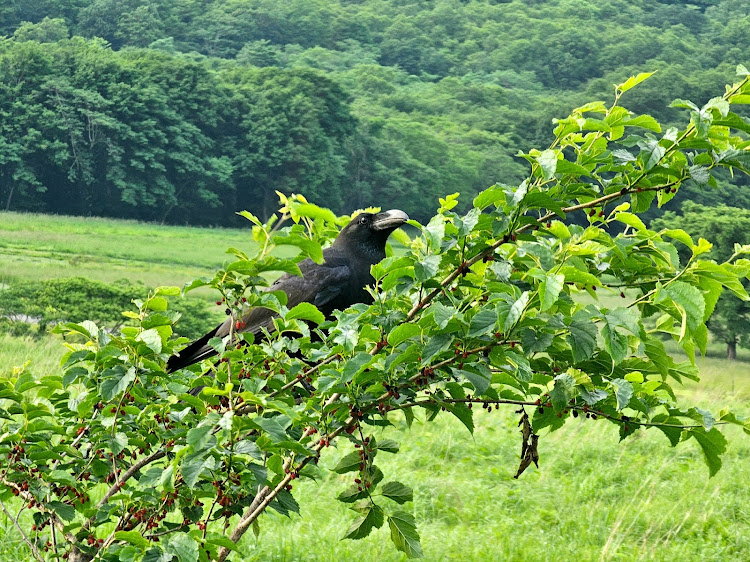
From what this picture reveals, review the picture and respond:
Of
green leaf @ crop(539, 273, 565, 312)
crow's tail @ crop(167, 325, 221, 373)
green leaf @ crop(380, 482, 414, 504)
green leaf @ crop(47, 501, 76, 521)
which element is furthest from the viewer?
crow's tail @ crop(167, 325, 221, 373)

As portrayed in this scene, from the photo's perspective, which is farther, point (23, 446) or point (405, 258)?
point (23, 446)

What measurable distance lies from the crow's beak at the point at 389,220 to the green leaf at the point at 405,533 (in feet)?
4.39

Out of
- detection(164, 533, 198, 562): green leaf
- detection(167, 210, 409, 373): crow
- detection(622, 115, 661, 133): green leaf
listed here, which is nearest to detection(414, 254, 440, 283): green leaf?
detection(622, 115, 661, 133): green leaf

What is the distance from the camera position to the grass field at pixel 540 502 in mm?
4434

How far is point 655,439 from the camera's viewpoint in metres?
7.29

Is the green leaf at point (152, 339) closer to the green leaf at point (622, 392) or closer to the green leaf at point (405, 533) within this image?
the green leaf at point (405, 533)

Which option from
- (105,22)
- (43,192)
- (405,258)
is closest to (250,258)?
(405,258)

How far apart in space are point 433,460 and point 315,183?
18.0 metres

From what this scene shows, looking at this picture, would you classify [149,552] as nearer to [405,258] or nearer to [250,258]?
[250,258]

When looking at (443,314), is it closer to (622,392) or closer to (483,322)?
(483,322)

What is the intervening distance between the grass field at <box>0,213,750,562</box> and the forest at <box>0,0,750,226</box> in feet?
47.3

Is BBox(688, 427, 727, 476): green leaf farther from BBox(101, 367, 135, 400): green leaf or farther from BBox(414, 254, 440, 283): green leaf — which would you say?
BBox(101, 367, 135, 400): green leaf

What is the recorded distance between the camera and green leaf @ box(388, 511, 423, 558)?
2121 millimetres

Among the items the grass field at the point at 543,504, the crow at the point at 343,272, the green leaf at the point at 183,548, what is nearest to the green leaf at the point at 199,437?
the green leaf at the point at 183,548
